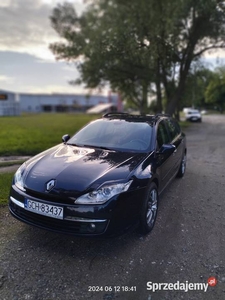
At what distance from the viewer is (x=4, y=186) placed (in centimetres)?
484

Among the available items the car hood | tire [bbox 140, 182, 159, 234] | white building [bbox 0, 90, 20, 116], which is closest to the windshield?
the car hood

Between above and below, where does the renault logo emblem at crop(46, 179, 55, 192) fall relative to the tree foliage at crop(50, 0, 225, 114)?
below

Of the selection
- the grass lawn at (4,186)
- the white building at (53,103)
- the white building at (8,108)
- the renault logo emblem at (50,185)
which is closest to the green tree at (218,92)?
the white building at (53,103)

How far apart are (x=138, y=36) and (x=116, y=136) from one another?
10371 millimetres

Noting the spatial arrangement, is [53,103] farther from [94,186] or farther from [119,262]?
[119,262]

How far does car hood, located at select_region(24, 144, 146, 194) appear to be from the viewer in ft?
9.29

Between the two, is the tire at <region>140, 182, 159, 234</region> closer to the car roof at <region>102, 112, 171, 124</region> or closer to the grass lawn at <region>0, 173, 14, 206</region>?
the car roof at <region>102, 112, 171, 124</region>

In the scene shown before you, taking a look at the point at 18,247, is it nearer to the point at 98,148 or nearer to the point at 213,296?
the point at 98,148

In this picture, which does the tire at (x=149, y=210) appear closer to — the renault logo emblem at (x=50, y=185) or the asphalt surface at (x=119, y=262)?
the asphalt surface at (x=119, y=262)

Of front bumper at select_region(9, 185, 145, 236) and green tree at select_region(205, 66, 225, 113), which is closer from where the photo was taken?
front bumper at select_region(9, 185, 145, 236)

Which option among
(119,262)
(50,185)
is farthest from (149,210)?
(50,185)

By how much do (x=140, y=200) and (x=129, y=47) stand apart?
1103 cm

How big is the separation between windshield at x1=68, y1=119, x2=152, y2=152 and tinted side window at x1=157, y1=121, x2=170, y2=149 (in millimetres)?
210

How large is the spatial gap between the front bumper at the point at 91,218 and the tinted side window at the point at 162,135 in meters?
1.53
